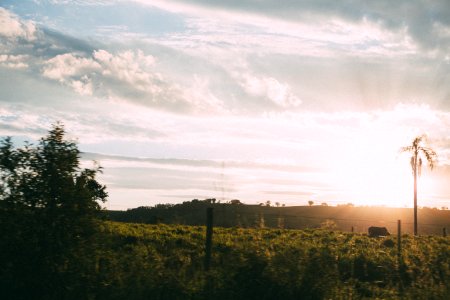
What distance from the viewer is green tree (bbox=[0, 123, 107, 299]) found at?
859 cm

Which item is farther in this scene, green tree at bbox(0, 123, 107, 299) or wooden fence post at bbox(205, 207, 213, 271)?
wooden fence post at bbox(205, 207, 213, 271)

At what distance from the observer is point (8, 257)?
857 centimetres

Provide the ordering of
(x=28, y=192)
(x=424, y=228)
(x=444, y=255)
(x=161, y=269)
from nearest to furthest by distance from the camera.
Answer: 1. (x=28, y=192)
2. (x=161, y=269)
3. (x=444, y=255)
4. (x=424, y=228)

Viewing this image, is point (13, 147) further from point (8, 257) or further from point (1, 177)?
point (8, 257)

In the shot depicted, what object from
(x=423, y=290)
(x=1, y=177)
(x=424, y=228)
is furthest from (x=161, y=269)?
(x=424, y=228)

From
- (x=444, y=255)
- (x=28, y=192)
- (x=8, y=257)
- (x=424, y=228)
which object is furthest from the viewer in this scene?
(x=424, y=228)

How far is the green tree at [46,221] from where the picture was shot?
8.59m

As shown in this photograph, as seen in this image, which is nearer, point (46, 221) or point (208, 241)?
point (46, 221)

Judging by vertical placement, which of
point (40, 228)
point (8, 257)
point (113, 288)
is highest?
point (40, 228)

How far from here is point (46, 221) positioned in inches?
352

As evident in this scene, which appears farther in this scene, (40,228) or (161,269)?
(161,269)

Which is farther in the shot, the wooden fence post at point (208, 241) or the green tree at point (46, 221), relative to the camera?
the wooden fence post at point (208, 241)

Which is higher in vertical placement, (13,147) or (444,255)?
(13,147)

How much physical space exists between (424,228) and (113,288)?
8550 centimetres
